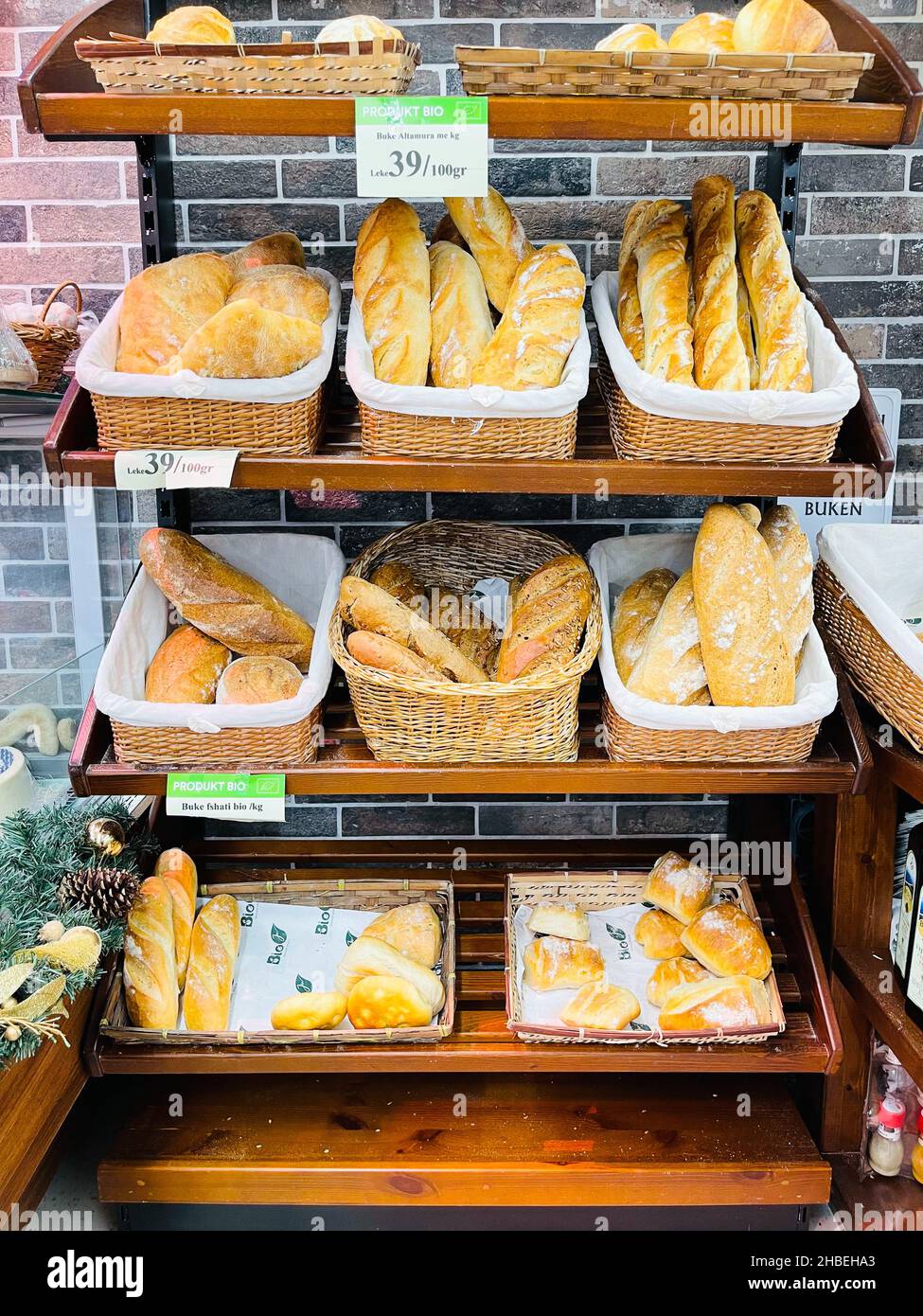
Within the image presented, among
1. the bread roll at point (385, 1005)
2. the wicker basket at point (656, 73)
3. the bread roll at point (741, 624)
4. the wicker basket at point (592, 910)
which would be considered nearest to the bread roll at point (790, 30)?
the wicker basket at point (656, 73)

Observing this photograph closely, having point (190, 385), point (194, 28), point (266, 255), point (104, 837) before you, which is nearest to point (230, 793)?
point (104, 837)

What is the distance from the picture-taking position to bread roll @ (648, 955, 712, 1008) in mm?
2031

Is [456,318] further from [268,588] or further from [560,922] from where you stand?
[560,922]

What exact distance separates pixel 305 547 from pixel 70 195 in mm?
905

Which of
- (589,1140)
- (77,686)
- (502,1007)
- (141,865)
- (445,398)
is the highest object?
(445,398)

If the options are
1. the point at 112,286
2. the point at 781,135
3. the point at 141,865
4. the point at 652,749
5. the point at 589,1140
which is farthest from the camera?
the point at 112,286

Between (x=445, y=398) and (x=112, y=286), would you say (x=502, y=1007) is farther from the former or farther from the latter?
(x=112, y=286)

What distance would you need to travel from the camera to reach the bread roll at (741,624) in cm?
182

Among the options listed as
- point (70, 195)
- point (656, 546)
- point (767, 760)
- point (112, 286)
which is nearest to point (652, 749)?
point (767, 760)

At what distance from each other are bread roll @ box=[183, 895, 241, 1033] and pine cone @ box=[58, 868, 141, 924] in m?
0.20

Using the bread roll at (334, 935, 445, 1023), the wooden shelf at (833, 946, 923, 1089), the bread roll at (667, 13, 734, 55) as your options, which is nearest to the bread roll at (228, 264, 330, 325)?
the bread roll at (667, 13, 734, 55)

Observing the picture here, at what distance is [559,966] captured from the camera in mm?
2045

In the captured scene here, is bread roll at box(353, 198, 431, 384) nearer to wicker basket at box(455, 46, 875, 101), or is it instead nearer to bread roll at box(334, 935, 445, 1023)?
wicker basket at box(455, 46, 875, 101)

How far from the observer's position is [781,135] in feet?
5.40
